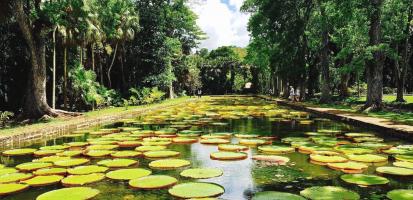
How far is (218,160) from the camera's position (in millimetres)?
8555

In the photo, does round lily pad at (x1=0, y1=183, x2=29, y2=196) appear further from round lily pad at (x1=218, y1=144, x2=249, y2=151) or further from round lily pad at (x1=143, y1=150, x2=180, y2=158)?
round lily pad at (x1=218, y1=144, x2=249, y2=151)

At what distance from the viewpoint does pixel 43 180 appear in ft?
21.5

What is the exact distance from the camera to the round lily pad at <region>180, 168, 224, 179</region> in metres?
6.77

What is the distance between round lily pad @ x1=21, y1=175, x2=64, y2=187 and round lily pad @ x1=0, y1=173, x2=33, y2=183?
0.60 ft

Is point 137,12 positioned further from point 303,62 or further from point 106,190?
point 106,190

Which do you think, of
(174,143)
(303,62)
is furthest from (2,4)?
(303,62)

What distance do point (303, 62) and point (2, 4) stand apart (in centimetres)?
2135

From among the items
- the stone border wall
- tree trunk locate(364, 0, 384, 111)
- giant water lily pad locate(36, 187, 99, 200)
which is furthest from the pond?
tree trunk locate(364, 0, 384, 111)

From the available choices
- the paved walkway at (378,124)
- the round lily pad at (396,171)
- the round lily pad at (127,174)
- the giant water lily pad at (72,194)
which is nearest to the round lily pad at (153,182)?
the round lily pad at (127,174)

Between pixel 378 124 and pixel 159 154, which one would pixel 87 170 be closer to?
pixel 159 154

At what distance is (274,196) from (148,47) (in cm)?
2976

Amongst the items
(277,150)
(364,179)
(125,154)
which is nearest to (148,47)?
Answer: (125,154)

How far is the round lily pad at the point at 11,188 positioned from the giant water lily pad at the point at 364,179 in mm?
5253

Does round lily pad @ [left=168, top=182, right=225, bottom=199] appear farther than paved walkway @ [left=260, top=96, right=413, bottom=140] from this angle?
No
